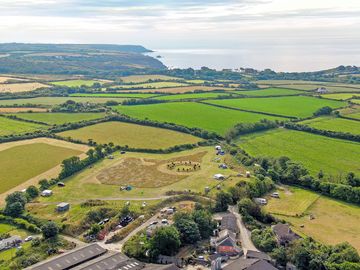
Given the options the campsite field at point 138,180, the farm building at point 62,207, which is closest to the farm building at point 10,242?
the farm building at point 62,207

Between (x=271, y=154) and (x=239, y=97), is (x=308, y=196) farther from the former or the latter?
(x=239, y=97)

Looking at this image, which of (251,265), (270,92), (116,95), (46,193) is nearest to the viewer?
(251,265)

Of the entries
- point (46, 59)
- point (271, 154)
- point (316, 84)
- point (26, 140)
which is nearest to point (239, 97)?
point (316, 84)

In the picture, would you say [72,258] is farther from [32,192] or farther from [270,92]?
[270,92]

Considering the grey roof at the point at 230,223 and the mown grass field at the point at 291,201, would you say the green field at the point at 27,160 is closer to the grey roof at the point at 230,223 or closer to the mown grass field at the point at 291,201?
the grey roof at the point at 230,223

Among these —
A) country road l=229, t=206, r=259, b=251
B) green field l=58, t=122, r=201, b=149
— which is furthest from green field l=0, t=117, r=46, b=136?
country road l=229, t=206, r=259, b=251

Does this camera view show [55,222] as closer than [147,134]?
Yes

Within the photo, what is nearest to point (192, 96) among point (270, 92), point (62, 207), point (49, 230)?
point (270, 92)
